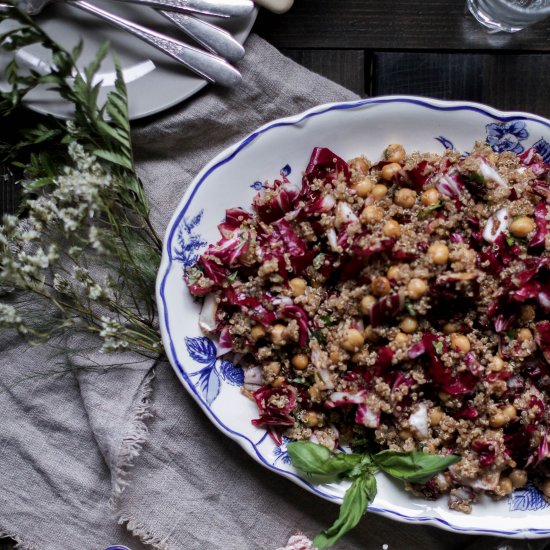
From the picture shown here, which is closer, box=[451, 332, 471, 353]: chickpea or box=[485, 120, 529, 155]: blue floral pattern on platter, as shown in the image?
box=[451, 332, 471, 353]: chickpea

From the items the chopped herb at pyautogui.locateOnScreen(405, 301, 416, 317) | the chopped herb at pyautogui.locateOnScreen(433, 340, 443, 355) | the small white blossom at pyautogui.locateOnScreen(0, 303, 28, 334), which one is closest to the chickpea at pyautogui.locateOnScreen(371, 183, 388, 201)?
the chopped herb at pyautogui.locateOnScreen(405, 301, 416, 317)

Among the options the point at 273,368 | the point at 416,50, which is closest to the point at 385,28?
the point at 416,50

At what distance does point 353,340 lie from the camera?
6.02 feet

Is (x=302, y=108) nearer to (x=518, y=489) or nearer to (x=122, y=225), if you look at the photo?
(x=122, y=225)

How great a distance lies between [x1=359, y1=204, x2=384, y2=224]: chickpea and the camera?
185 cm

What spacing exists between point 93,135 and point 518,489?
5.38 feet

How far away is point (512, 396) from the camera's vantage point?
1.93 m

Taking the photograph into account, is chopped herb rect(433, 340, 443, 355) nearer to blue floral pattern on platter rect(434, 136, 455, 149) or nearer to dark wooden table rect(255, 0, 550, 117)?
blue floral pattern on platter rect(434, 136, 455, 149)

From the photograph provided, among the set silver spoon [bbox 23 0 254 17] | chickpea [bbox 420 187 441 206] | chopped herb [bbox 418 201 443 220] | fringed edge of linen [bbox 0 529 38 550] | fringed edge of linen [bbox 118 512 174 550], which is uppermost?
silver spoon [bbox 23 0 254 17]

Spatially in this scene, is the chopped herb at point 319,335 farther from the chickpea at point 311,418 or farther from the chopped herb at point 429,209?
the chopped herb at point 429,209

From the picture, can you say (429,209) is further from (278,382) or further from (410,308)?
(278,382)

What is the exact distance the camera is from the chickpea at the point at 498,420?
6.13 feet

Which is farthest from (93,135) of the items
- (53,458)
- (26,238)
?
(53,458)

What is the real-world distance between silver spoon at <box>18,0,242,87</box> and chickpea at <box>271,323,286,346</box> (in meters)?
0.76
